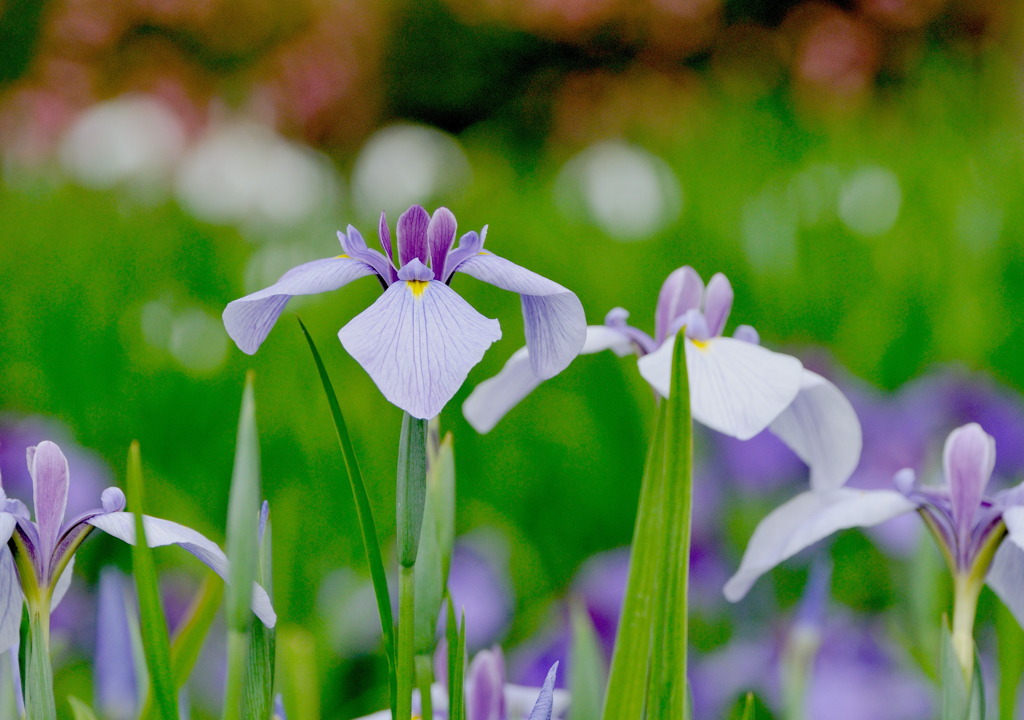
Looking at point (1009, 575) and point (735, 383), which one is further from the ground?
point (735, 383)

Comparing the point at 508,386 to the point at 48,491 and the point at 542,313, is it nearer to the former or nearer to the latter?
the point at 542,313

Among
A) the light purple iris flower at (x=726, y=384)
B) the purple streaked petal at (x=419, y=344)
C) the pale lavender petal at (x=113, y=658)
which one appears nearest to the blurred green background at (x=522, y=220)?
the pale lavender petal at (x=113, y=658)

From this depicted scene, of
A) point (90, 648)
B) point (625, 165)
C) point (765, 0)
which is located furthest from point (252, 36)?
point (90, 648)

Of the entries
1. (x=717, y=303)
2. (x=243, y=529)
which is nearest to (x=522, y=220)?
(x=717, y=303)

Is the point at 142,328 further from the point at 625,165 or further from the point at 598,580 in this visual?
the point at 625,165

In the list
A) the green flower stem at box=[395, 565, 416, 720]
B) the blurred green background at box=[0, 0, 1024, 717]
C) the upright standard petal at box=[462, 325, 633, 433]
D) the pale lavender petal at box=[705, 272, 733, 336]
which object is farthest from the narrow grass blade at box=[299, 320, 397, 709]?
the blurred green background at box=[0, 0, 1024, 717]

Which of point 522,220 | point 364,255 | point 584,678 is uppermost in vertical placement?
point 522,220
